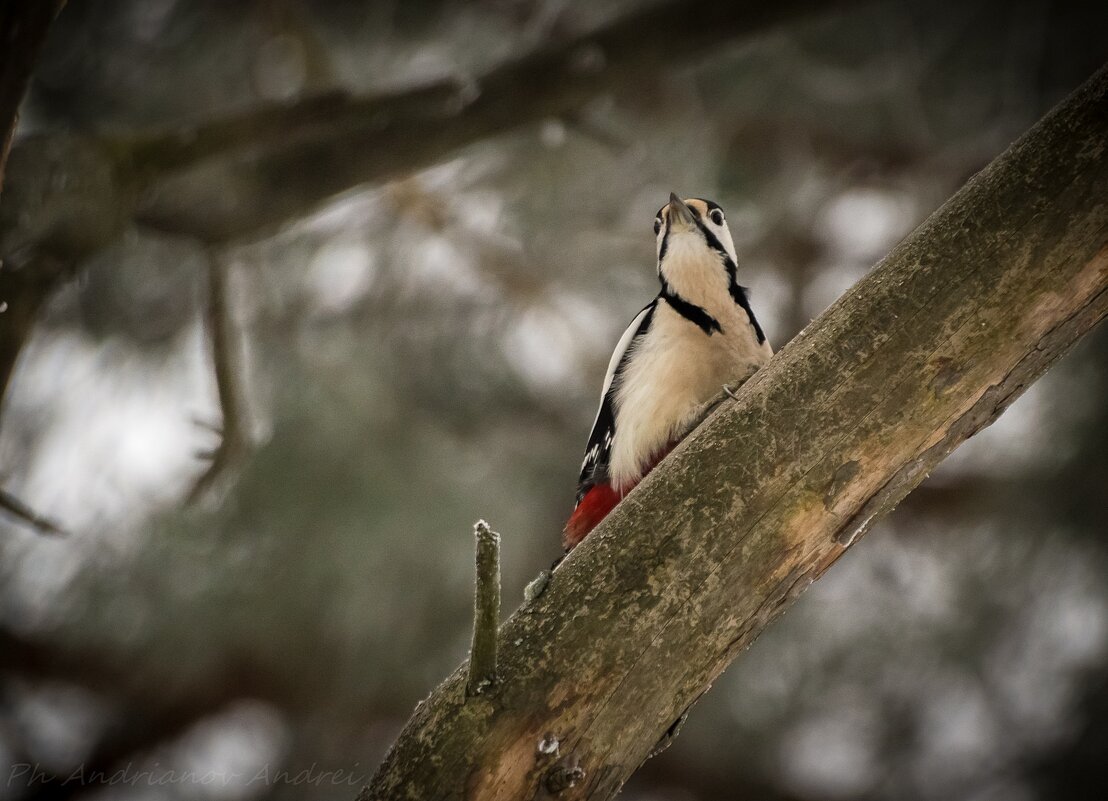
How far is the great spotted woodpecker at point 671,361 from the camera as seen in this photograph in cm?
180

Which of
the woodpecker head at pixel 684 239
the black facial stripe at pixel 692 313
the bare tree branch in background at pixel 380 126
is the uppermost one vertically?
the bare tree branch in background at pixel 380 126

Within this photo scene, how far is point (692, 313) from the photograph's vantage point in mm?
1960

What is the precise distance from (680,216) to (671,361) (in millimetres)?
470

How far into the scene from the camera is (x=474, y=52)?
11.2 ft

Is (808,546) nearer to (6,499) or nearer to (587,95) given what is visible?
(6,499)

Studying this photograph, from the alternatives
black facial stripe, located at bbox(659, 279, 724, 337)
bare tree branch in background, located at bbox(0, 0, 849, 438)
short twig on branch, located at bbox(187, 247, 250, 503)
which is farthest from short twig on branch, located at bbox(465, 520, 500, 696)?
bare tree branch in background, located at bbox(0, 0, 849, 438)

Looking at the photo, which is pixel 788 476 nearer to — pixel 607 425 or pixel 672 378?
pixel 672 378

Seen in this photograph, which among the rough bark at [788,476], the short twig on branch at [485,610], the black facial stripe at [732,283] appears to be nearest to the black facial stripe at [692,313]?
the black facial stripe at [732,283]

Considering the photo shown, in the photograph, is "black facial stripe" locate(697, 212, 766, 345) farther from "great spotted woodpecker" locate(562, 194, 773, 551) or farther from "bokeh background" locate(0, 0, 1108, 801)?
"bokeh background" locate(0, 0, 1108, 801)

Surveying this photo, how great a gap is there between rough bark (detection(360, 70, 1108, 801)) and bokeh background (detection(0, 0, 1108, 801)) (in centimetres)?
150

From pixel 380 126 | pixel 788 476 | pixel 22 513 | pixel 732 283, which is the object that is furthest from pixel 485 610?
pixel 380 126

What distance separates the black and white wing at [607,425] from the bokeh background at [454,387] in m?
0.94

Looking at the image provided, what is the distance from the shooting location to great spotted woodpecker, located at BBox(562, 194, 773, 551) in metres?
1.80

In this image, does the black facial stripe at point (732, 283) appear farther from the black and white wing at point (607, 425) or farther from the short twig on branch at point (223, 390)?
the short twig on branch at point (223, 390)
